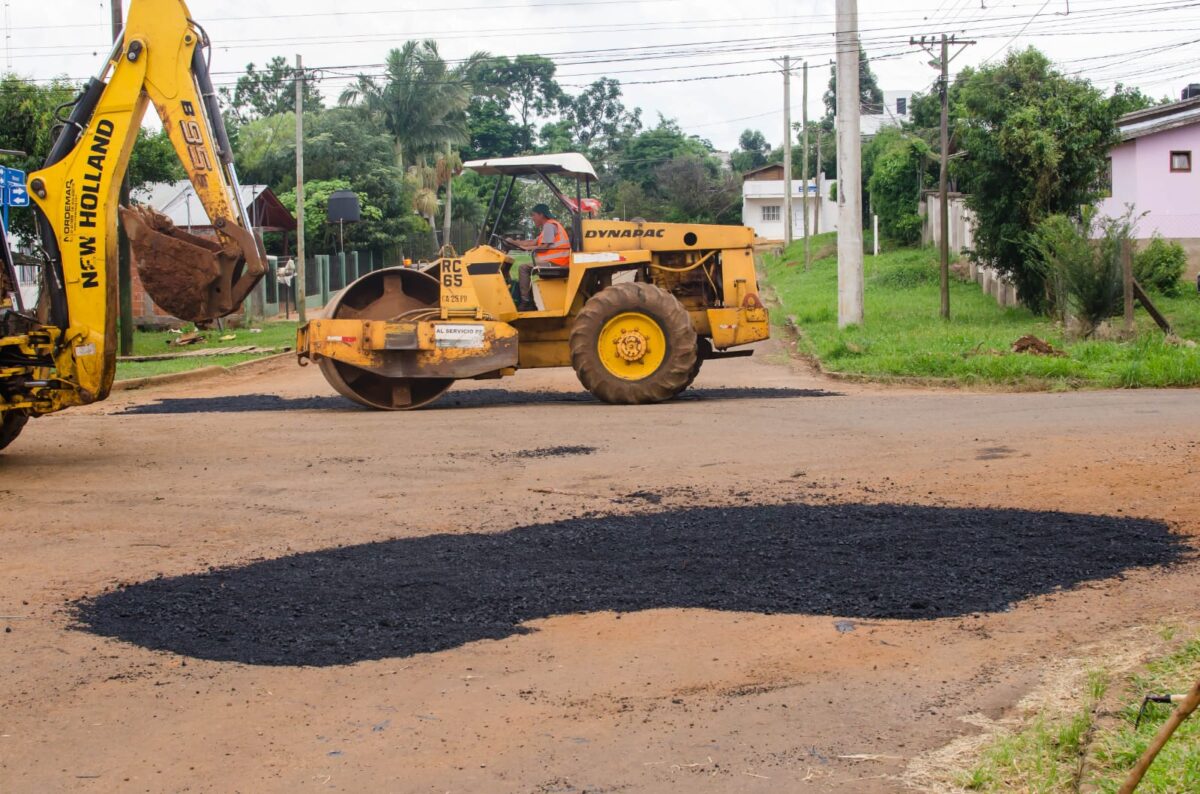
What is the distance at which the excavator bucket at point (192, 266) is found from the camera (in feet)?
44.4

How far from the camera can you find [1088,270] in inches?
813

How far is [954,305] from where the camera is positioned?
104 feet

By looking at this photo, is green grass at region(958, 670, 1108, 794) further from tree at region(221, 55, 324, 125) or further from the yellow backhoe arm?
tree at region(221, 55, 324, 125)

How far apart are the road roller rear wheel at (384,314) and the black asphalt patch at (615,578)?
7.80 meters

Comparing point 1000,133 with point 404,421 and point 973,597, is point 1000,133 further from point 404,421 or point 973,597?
point 973,597

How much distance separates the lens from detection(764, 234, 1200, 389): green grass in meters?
17.5

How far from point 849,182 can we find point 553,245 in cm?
921

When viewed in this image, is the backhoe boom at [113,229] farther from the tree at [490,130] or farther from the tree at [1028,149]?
the tree at [490,130]

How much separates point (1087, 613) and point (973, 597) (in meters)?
0.59

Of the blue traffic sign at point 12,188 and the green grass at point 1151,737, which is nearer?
the green grass at point 1151,737

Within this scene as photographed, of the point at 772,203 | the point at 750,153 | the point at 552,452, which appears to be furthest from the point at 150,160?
the point at 750,153

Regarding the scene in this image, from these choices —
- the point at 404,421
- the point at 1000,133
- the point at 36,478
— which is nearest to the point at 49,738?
the point at 36,478

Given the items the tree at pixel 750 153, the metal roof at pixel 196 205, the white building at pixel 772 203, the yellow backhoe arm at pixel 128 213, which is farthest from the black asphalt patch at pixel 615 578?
the tree at pixel 750 153

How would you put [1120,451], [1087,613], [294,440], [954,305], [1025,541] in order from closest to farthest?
1. [1087,613]
2. [1025,541]
3. [1120,451]
4. [294,440]
5. [954,305]
